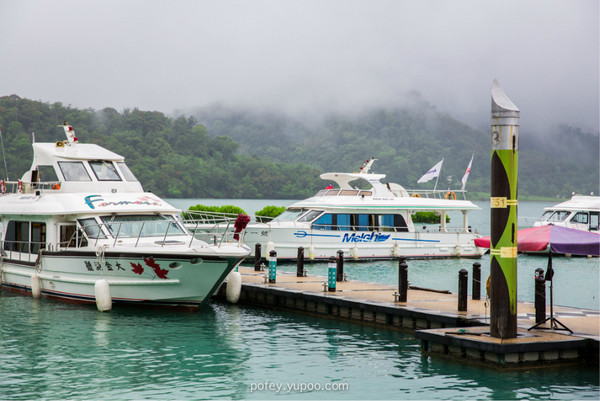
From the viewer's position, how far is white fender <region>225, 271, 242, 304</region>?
22953 millimetres

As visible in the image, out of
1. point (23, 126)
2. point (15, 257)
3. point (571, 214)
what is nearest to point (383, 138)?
point (23, 126)

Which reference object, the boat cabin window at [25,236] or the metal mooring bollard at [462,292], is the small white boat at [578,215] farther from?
the boat cabin window at [25,236]

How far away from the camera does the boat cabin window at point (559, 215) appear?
45938mm

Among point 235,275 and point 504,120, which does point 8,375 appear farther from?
point 504,120

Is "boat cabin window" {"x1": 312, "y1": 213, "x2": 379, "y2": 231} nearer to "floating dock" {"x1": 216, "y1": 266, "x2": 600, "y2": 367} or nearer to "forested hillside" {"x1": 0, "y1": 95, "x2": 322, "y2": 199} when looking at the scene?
"floating dock" {"x1": 216, "y1": 266, "x2": 600, "y2": 367}

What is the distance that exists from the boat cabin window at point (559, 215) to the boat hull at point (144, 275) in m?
30.3

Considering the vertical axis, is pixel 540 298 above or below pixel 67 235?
below

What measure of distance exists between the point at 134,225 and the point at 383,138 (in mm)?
177977

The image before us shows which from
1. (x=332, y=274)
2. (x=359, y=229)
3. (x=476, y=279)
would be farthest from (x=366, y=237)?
(x=476, y=279)

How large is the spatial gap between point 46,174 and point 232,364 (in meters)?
12.8

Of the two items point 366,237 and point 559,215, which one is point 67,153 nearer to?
point 366,237

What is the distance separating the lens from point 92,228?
22438 millimetres

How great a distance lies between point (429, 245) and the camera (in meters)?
39.5

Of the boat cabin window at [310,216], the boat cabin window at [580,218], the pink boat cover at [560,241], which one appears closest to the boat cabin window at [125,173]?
the boat cabin window at [310,216]
